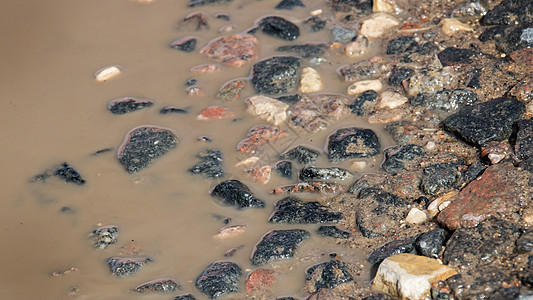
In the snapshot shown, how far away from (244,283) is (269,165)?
0.99m

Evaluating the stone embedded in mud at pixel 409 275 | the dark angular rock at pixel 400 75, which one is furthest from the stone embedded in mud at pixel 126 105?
the stone embedded in mud at pixel 409 275

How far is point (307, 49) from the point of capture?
16.8 ft

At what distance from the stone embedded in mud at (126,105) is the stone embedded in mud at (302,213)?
60.9 inches

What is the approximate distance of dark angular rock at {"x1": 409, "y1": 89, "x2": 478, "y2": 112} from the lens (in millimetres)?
4246

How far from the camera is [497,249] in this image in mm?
3062

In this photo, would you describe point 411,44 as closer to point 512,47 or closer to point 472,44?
point 472,44

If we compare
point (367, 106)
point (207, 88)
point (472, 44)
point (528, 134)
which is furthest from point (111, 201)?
point (472, 44)

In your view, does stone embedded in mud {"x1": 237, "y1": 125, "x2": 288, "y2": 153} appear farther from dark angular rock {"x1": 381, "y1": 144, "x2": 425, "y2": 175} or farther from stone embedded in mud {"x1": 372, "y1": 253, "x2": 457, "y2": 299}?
stone embedded in mud {"x1": 372, "y1": 253, "x2": 457, "y2": 299}

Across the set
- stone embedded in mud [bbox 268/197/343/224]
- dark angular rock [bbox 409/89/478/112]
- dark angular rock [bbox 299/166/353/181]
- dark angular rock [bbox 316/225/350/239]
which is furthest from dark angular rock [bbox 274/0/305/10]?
dark angular rock [bbox 316/225/350/239]

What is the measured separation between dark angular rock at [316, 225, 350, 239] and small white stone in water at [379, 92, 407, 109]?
1.23m

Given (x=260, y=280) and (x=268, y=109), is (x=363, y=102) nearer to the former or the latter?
(x=268, y=109)

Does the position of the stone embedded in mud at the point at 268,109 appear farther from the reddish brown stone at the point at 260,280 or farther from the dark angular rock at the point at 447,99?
the reddish brown stone at the point at 260,280

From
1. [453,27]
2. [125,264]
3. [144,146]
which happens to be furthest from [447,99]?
[125,264]

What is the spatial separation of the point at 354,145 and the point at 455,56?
1.22 m
